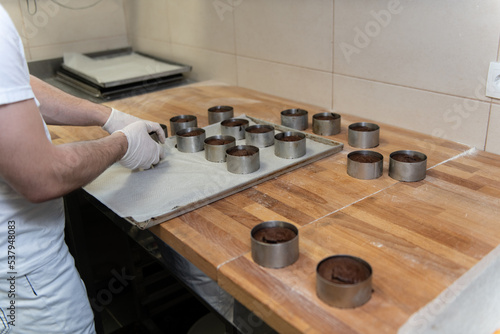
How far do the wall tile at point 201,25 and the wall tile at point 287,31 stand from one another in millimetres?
72

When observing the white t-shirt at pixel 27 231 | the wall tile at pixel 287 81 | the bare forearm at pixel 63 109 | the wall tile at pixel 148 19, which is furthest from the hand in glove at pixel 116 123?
the wall tile at pixel 148 19

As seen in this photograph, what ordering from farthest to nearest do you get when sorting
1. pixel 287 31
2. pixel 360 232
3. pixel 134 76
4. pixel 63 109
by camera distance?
pixel 134 76 → pixel 287 31 → pixel 63 109 → pixel 360 232

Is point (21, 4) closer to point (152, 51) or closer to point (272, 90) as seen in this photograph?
point (152, 51)

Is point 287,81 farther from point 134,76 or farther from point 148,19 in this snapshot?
point 148,19

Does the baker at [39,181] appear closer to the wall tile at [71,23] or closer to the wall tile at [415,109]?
the wall tile at [415,109]

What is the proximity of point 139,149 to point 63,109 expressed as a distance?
0.88ft

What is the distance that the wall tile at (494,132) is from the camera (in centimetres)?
116

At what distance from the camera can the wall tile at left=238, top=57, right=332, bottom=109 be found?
1.59 m

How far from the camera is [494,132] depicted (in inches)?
46.2

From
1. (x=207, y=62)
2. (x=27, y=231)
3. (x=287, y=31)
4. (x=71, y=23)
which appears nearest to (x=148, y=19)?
(x=71, y=23)

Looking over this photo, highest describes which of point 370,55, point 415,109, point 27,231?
point 370,55

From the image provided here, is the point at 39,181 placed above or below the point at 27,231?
above

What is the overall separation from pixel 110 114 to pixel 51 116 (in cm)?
15

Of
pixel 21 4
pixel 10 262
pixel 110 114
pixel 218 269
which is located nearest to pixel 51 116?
pixel 110 114
